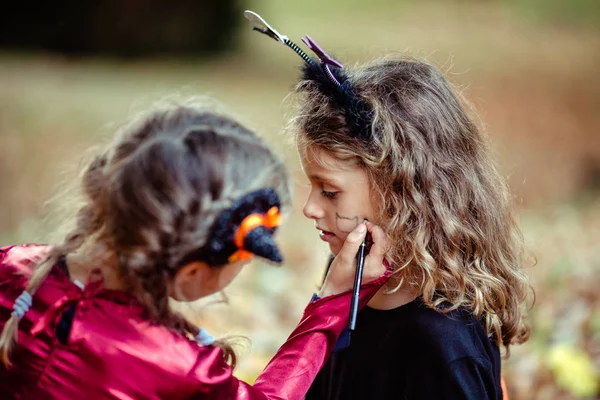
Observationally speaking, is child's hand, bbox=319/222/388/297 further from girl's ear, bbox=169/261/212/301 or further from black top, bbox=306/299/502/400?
girl's ear, bbox=169/261/212/301

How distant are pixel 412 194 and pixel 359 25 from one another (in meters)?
11.7

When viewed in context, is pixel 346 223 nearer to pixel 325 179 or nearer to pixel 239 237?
pixel 325 179

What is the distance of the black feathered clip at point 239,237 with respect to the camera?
133cm

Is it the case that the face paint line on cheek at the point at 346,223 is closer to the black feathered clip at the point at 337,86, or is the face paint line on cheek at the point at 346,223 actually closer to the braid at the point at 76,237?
the black feathered clip at the point at 337,86

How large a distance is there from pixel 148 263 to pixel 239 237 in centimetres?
17

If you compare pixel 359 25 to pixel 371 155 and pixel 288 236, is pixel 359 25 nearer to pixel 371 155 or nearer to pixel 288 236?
pixel 288 236

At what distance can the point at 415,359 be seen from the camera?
1.74 m

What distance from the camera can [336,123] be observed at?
175cm

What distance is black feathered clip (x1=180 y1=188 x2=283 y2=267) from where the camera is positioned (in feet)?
4.37

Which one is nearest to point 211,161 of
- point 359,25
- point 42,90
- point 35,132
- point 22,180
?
point 22,180

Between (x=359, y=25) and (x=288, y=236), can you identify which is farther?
(x=359, y=25)

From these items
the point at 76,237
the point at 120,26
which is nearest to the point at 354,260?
the point at 76,237

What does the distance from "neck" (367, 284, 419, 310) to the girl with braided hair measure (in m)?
0.52

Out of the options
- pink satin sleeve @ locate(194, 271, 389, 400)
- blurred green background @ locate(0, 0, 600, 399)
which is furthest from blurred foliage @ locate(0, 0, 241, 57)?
pink satin sleeve @ locate(194, 271, 389, 400)
